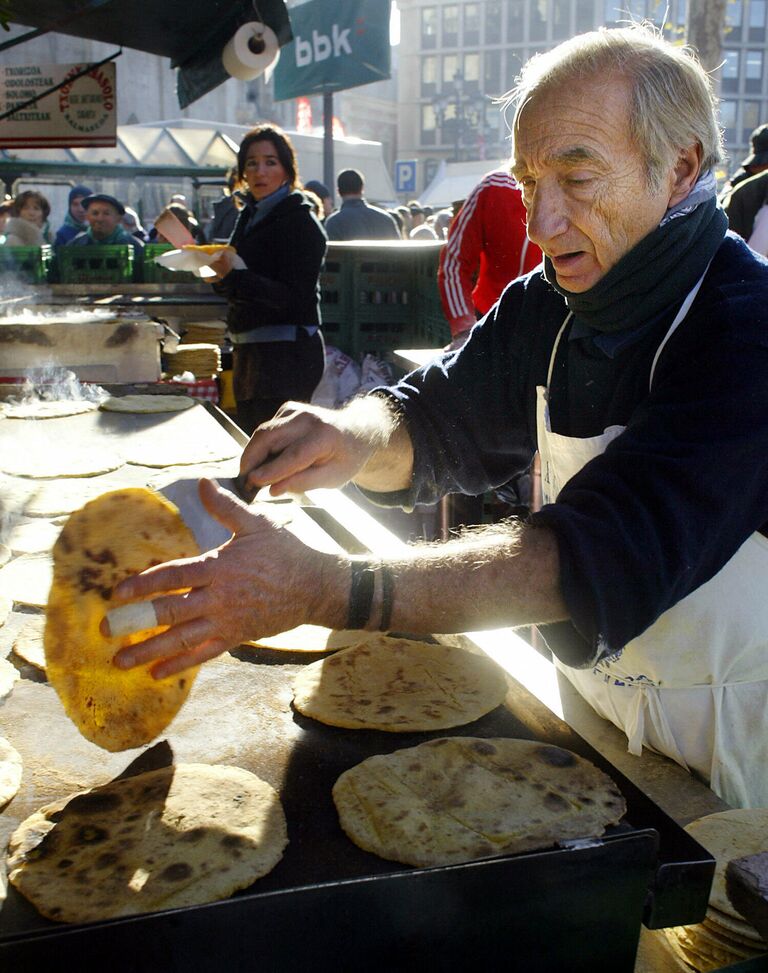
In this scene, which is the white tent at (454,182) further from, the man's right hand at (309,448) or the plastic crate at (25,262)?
the man's right hand at (309,448)

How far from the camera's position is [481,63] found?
64.4 metres

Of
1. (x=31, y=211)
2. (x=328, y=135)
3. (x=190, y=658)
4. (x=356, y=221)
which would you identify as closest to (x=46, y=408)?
(x=190, y=658)

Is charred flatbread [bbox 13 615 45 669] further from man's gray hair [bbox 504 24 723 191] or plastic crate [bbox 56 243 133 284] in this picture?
plastic crate [bbox 56 243 133 284]

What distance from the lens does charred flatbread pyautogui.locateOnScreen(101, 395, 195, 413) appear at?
4.37 metres

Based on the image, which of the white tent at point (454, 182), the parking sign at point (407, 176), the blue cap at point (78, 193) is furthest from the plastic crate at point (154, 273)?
the parking sign at point (407, 176)

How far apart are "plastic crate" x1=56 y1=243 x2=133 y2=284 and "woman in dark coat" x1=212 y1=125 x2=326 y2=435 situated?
135 inches

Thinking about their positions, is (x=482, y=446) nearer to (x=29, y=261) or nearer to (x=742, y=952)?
(x=742, y=952)

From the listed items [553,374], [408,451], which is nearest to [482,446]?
[408,451]

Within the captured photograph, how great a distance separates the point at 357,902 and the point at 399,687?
77 cm

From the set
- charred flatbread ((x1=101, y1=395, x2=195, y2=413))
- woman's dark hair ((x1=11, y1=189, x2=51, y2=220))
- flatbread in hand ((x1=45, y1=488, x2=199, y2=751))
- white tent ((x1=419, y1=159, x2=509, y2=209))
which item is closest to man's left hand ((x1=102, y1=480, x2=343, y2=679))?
flatbread in hand ((x1=45, y1=488, x2=199, y2=751))

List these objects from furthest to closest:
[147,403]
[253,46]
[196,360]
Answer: [196,360]
[253,46]
[147,403]

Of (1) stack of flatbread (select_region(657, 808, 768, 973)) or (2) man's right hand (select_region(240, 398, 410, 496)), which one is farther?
(2) man's right hand (select_region(240, 398, 410, 496))

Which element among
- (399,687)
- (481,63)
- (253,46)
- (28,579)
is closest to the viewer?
(399,687)

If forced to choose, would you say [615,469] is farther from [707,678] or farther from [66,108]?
[66,108]
